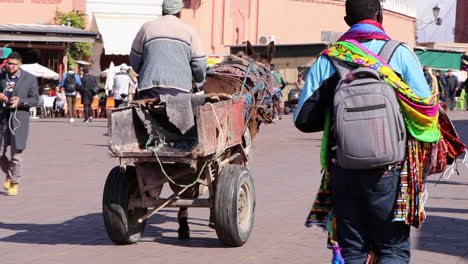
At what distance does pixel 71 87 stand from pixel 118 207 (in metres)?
20.9

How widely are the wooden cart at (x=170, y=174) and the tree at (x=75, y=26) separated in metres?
27.7

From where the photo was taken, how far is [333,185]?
484cm

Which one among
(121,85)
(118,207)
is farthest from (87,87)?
(118,207)

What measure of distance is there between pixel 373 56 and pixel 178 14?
3.87 m

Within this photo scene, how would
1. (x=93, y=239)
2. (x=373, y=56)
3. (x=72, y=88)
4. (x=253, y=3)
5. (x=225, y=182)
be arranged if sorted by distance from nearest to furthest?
(x=373, y=56)
(x=225, y=182)
(x=93, y=239)
(x=72, y=88)
(x=253, y=3)

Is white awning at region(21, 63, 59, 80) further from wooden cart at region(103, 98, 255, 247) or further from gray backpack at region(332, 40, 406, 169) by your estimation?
gray backpack at region(332, 40, 406, 169)

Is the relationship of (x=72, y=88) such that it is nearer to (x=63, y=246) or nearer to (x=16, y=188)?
(x=16, y=188)

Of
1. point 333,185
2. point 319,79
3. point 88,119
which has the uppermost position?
point 319,79

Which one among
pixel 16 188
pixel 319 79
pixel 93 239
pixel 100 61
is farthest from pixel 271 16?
pixel 319 79

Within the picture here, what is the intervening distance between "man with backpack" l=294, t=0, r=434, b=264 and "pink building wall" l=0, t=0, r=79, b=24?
32.0 m

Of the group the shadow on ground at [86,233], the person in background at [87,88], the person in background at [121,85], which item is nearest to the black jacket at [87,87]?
the person in background at [87,88]

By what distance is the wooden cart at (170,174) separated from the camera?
769cm

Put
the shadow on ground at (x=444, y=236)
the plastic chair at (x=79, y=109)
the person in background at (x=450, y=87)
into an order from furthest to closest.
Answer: the person in background at (x=450, y=87) → the plastic chair at (x=79, y=109) → the shadow on ground at (x=444, y=236)

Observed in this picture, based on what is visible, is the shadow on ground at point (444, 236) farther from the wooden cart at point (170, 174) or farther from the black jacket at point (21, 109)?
the black jacket at point (21, 109)
